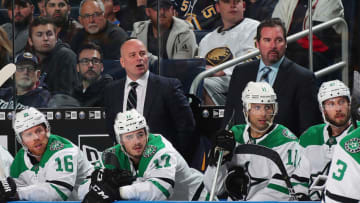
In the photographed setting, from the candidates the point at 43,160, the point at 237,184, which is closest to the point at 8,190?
the point at 43,160

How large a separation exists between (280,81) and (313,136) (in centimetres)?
60

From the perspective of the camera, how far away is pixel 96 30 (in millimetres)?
5852

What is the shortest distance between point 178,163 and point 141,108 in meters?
0.80

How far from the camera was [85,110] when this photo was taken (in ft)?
18.9

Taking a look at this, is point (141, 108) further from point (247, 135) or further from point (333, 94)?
point (333, 94)

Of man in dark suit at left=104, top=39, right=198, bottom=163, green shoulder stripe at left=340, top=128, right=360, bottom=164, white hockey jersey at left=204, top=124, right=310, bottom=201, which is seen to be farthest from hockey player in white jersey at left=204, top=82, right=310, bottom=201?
green shoulder stripe at left=340, top=128, right=360, bottom=164

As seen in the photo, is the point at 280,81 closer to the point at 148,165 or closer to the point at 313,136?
the point at 313,136

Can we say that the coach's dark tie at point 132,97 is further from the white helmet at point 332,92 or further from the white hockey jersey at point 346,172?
the white hockey jersey at point 346,172

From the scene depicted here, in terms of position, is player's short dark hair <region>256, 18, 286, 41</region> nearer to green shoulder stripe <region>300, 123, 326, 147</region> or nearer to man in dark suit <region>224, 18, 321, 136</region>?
man in dark suit <region>224, 18, 321, 136</region>

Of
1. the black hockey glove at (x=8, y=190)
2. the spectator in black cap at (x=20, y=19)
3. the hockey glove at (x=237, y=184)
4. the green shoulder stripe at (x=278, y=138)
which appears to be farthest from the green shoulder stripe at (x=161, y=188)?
the spectator in black cap at (x=20, y=19)

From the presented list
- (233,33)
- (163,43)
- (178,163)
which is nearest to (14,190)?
(178,163)

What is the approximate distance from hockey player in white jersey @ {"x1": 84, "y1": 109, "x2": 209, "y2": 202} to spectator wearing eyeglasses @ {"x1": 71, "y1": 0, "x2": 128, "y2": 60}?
1144 mm

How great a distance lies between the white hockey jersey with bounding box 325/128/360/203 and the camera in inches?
108

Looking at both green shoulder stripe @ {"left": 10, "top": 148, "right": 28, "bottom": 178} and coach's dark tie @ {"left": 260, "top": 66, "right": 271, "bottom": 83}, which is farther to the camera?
coach's dark tie @ {"left": 260, "top": 66, "right": 271, "bottom": 83}
